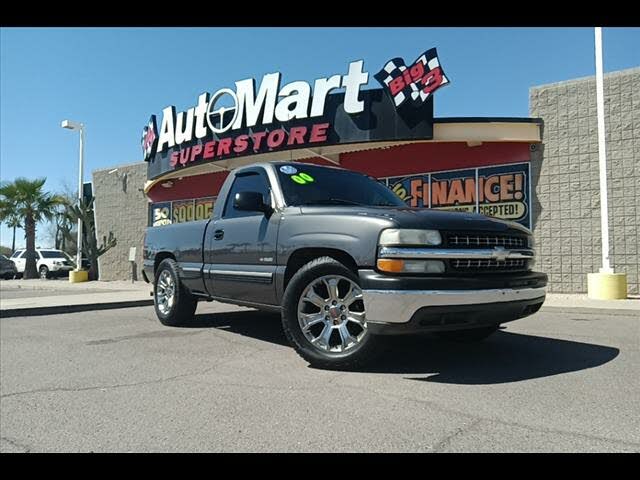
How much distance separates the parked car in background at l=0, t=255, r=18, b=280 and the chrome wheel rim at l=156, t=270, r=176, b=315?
24965 millimetres

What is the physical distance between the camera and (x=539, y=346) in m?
5.19

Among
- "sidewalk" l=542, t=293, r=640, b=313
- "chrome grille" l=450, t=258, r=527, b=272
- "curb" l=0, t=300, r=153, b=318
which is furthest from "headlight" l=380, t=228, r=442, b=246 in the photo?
"curb" l=0, t=300, r=153, b=318

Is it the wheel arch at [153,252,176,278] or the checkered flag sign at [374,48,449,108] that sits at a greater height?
the checkered flag sign at [374,48,449,108]

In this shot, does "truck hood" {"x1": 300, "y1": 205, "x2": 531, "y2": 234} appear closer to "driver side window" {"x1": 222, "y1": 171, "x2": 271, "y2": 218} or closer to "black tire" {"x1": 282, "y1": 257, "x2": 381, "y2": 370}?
"black tire" {"x1": 282, "y1": 257, "x2": 381, "y2": 370}

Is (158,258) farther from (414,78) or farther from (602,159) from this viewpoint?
(602,159)

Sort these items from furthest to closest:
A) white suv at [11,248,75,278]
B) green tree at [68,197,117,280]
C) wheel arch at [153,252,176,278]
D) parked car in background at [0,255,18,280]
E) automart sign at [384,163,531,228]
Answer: parked car in background at [0,255,18,280]
white suv at [11,248,75,278]
green tree at [68,197,117,280]
automart sign at [384,163,531,228]
wheel arch at [153,252,176,278]

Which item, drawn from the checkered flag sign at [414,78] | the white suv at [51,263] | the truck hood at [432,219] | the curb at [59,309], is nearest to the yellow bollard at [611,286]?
the checkered flag sign at [414,78]

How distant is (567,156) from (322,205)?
9228 millimetres

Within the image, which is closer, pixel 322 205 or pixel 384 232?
pixel 384 232

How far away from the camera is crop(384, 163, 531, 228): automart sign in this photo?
12500 mm
